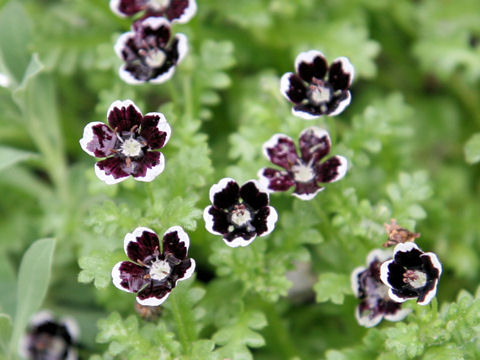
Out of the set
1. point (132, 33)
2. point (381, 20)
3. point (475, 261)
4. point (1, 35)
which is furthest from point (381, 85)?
point (1, 35)

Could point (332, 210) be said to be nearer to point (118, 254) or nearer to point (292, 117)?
point (292, 117)

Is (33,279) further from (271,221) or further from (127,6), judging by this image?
(127,6)

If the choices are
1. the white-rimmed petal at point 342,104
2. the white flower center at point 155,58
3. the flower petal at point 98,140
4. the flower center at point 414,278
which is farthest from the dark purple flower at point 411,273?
the white flower center at point 155,58

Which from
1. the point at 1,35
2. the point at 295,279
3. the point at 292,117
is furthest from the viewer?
the point at 295,279

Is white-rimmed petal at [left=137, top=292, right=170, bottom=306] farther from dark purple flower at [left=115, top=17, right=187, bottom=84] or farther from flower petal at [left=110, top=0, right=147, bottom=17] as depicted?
flower petal at [left=110, top=0, right=147, bottom=17]

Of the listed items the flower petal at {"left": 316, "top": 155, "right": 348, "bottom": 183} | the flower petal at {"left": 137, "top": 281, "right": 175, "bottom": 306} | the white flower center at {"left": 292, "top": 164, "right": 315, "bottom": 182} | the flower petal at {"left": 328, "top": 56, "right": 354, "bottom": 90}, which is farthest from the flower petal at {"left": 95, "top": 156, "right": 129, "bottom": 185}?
the flower petal at {"left": 328, "top": 56, "right": 354, "bottom": 90}

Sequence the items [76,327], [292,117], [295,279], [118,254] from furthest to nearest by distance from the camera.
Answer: [295,279] → [76,327] → [292,117] → [118,254]

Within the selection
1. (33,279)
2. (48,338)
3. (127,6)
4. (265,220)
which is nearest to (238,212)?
(265,220)
